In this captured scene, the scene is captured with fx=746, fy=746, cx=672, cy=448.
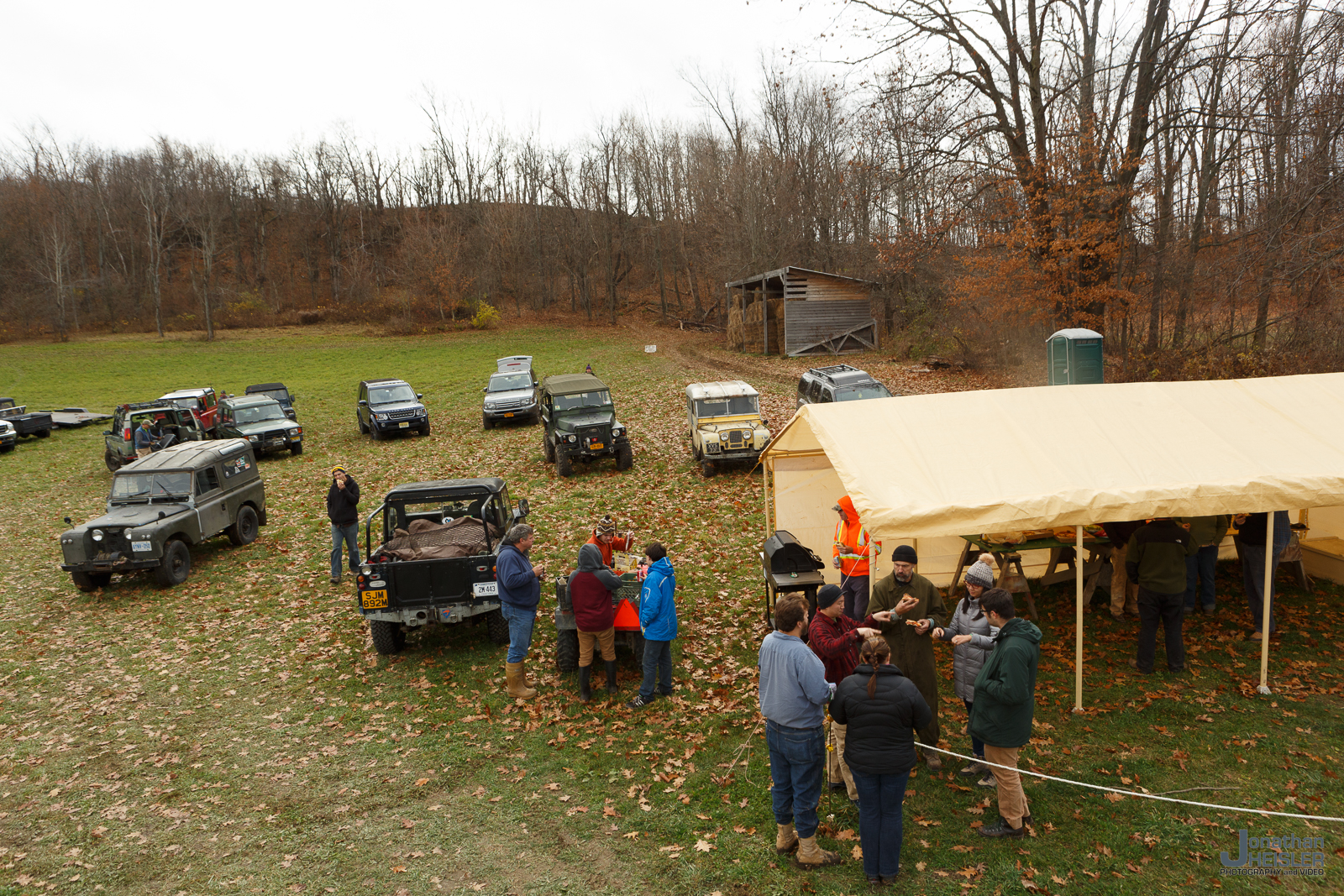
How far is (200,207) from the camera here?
67.2m

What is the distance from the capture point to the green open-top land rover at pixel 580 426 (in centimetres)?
1712

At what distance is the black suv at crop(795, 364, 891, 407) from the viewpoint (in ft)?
59.9

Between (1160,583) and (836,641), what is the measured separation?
12.7 feet

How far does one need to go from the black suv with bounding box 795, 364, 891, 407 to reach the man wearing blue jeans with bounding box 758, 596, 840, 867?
40.9 ft

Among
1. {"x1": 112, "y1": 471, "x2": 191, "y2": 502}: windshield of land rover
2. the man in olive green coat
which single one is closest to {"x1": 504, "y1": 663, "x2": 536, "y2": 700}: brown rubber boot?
the man in olive green coat

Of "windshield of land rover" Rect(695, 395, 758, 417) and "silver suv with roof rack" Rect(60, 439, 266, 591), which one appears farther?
"windshield of land rover" Rect(695, 395, 758, 417)

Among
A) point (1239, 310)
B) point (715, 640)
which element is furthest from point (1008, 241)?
point (715, 640)

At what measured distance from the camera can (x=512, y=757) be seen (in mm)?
6961

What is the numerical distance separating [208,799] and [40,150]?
85.7 meters

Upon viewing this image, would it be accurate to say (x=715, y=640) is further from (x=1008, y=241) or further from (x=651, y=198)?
(x=651, y=198)

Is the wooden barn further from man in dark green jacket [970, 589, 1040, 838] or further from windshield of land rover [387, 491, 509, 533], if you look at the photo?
man in dark green jacket [970, 589, 1040, 838]

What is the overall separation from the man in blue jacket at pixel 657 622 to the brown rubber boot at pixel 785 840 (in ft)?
7.95

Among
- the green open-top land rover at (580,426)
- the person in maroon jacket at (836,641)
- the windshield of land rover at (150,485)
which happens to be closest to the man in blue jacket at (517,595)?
the person in maroon jacket at (836,641)

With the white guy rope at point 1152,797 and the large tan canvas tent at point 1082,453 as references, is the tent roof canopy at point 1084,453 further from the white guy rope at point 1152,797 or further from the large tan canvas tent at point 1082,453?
the white guy rope at point 1152,797
